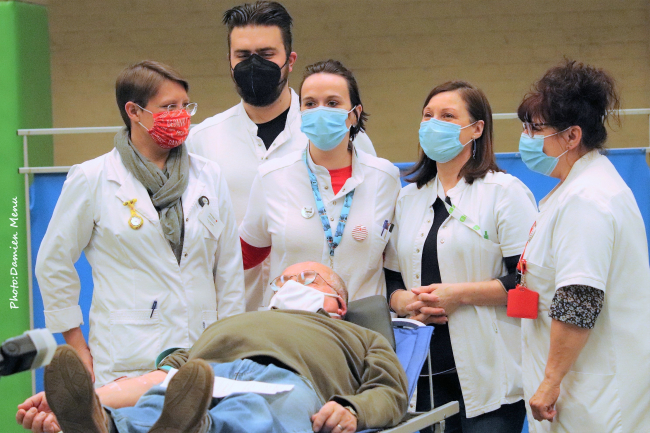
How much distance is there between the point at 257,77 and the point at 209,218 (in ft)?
2.15

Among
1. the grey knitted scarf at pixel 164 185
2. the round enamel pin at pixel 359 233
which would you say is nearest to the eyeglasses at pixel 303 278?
the round enamel pin at pixel 359 233

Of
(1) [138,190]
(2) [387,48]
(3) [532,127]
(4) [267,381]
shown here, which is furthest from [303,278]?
(2) [387,48]

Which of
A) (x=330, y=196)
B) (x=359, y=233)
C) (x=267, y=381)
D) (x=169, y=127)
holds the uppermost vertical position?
(x=169, y=127)

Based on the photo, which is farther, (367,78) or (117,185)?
(367,78)

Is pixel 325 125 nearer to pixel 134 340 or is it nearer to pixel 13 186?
pixel 134 340

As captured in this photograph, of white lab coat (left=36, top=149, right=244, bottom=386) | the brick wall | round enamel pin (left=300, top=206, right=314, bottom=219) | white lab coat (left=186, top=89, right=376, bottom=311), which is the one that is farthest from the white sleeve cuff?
the brick wall

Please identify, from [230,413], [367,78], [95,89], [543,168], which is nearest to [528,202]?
[543,168]

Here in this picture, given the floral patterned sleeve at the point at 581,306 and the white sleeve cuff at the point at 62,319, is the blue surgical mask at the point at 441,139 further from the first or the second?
the white sleeve cuff at the point at 62,319

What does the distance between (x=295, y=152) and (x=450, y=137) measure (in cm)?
63

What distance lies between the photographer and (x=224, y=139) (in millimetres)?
3217

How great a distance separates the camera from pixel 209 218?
2752mm

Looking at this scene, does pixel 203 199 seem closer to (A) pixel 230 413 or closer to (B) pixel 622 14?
(A) pixel 230 413

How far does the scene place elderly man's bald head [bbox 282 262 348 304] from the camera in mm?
2578

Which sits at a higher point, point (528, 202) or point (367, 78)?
point (367, 78)
